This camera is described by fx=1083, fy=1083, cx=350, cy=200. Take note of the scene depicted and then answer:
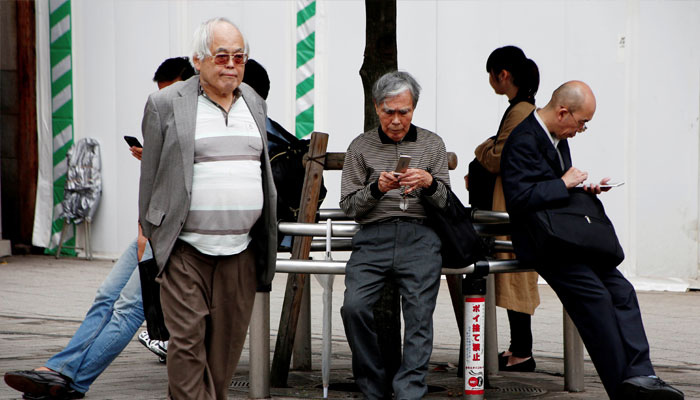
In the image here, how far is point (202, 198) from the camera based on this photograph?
4.15 m

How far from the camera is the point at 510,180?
5133 millimetres

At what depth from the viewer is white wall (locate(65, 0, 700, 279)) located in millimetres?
10203

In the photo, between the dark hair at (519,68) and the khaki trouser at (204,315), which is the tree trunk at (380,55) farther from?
the khaki trouser at (204,315)

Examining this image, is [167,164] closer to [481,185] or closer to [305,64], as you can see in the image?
[481,185]

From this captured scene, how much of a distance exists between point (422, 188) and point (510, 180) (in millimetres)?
437

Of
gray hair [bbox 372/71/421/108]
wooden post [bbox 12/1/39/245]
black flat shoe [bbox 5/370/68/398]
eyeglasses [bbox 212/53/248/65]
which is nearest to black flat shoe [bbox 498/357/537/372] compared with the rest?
gray hair [bbox 372/71/421/108]

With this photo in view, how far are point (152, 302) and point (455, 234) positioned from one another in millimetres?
1417

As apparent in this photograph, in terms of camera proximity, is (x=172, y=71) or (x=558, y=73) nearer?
(x=172, y=71)

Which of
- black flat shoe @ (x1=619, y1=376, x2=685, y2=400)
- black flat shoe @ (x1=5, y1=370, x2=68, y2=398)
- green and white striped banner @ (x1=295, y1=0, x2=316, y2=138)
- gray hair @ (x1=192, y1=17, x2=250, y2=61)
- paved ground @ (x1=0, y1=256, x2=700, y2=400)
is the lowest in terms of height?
paved ground @ (x1=0, y1=256, x2=700, y2=400)

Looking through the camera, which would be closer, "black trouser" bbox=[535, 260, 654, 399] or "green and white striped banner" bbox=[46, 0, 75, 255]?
"black trouser" bbox=[535, 260, 654, 399]

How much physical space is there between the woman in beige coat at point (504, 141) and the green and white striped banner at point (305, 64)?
5403 mm

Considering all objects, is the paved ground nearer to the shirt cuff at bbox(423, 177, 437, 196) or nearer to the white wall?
the white wall

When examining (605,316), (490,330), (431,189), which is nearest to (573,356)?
(490,330)

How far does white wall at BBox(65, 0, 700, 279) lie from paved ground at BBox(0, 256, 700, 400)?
0.91 m
